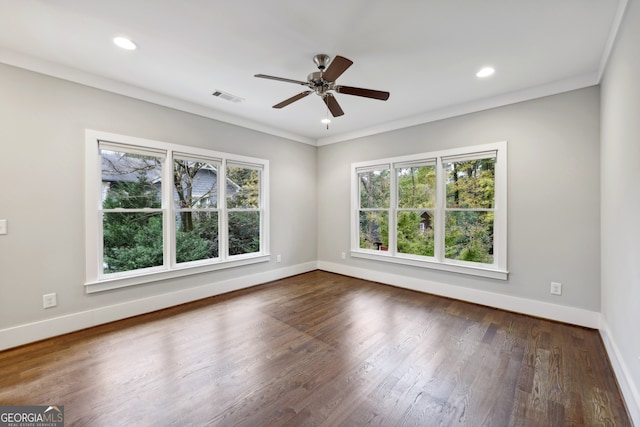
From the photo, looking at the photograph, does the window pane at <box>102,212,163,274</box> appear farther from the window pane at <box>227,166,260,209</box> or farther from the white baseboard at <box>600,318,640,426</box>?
the white baseboard at <box>600,318,640,426</box>

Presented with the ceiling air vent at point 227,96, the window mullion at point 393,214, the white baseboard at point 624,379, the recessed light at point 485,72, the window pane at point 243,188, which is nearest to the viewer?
the white baseboard at point 624,379

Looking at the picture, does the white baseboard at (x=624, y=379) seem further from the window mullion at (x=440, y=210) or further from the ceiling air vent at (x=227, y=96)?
the ceiling air vent at (x=227, y=96)

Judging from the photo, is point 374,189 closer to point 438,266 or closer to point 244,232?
point 438,266

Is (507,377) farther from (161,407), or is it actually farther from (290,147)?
(290,147)

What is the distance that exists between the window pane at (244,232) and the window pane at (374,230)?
196cm

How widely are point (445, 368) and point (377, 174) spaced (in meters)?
3.34

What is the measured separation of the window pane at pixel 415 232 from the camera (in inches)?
166

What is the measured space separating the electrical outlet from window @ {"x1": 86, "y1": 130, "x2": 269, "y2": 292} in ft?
0.92

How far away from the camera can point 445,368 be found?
2.19 metres

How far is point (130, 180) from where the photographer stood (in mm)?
3307

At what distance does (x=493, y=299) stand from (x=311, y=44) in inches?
148

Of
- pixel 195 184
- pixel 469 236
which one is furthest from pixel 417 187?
pixel 195 184

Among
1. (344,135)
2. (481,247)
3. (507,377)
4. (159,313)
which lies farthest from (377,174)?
(159,313)

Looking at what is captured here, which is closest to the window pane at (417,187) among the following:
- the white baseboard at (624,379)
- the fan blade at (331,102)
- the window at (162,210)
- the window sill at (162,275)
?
the fan blade at (331,102)
